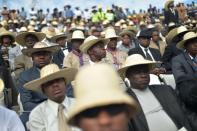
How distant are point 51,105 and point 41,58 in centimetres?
171

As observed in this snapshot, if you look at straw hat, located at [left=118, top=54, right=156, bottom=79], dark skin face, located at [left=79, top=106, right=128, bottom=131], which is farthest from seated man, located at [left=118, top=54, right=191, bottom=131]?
dark skin face, located at [left=79, top=106, right=128, bottom=131]

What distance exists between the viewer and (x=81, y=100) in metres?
1.51

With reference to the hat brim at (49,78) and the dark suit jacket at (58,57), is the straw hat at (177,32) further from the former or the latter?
the hat brim at (49,78)

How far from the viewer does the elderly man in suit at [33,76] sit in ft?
16.9

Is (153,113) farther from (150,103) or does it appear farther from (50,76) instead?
(50,76)

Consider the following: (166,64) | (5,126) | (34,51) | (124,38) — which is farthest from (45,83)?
(124,38)

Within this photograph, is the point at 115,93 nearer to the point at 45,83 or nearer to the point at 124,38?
the point at 45,83

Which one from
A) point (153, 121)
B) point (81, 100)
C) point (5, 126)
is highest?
point (81, 100)

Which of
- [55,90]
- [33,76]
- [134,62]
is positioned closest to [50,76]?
[55,90]

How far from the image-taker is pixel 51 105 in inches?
165

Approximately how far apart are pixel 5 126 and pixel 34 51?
283 cm

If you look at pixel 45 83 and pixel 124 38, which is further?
pixel 124 38

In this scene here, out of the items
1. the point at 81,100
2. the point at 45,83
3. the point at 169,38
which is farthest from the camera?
the point at 169,38

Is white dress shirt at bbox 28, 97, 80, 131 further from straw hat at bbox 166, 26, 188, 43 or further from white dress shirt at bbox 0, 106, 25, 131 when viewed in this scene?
straw hat at bbox 166, 26, 188, 43
